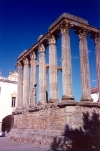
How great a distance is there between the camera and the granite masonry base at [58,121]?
11383 millimetres

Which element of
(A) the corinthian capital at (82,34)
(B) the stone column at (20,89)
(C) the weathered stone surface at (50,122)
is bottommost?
(C) the weathered stone surface at (50,122)

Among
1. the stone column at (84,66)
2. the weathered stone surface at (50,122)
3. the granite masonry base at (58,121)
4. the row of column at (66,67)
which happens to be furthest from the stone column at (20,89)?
the stone column at (84,66)

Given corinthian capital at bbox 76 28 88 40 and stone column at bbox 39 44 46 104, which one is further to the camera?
stone column at bbox 39 44 46 104

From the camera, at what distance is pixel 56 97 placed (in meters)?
14.0

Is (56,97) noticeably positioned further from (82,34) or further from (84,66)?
(82,34)

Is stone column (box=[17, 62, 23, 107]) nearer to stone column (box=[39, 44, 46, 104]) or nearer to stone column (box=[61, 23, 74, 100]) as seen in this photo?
stone column (box=[39, 44, 46, 104])

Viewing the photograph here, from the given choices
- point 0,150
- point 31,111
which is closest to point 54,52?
point 31,111

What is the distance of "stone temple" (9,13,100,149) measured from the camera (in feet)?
38.8

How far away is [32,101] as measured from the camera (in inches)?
692

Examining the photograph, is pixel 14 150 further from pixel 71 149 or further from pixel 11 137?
pixel 11 137

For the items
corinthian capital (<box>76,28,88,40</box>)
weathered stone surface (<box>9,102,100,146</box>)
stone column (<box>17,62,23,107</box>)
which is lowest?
weathered stone surface (<box>9,102,100,146</box>)

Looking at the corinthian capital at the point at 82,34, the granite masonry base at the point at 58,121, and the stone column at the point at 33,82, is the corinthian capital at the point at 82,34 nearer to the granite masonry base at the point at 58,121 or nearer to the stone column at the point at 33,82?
the granite masonry base at the point at 58,121

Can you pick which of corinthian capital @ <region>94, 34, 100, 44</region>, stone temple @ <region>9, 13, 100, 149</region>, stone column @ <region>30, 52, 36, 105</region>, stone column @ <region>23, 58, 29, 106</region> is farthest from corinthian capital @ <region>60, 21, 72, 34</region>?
stone column @ <region>23, 58, 29, 106</region>

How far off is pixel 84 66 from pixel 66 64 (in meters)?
1.64
